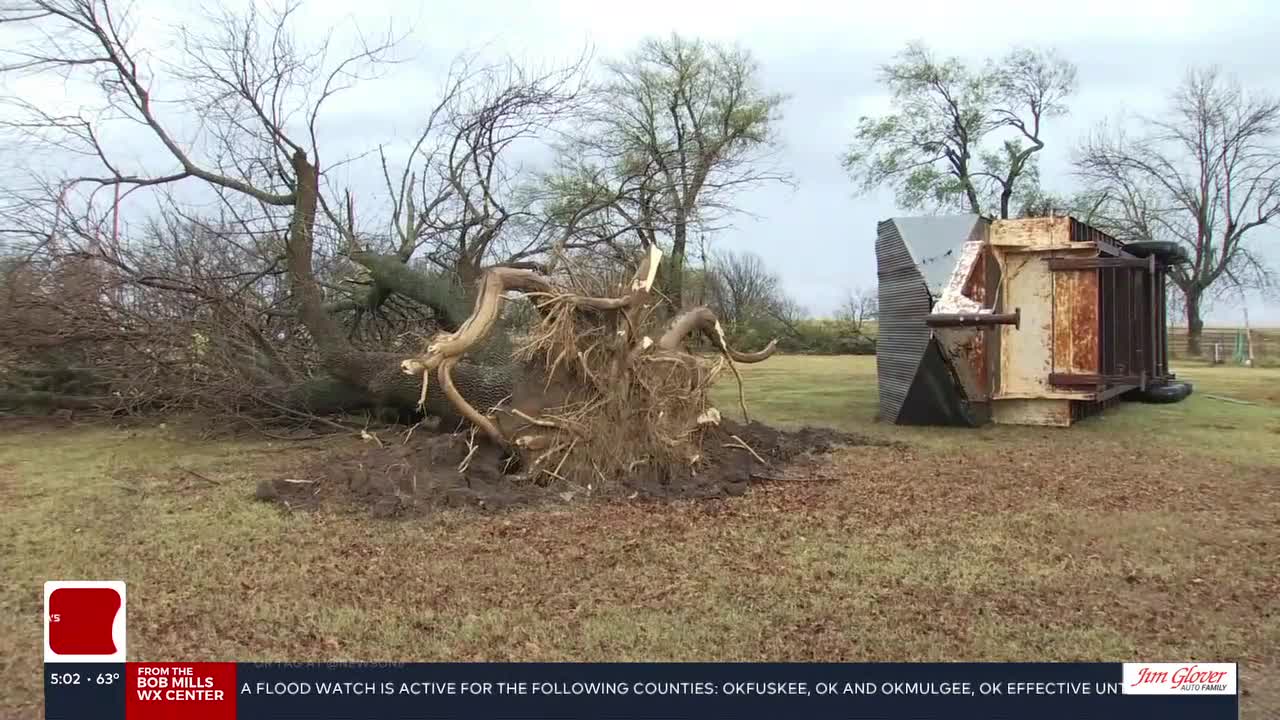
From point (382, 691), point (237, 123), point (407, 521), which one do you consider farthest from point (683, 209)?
point (382, 691)

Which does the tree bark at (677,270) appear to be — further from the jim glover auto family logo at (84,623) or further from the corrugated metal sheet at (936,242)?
the jim glover auto family logo at (84,623)

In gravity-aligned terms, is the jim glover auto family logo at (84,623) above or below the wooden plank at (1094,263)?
below

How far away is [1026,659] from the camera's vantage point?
11.5 ft

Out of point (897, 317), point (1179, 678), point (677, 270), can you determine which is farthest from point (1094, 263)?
point (1179, 678)

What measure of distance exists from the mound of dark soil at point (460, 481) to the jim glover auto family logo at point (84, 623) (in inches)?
89.4

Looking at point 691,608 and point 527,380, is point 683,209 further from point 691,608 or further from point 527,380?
point 691,608

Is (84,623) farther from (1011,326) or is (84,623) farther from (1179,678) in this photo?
(1011,326)

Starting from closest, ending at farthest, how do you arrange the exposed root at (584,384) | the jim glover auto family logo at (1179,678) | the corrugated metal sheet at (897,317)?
the jim glover auto family logo at (1179,678)
the exposed root at (584,384)
the corrugated metal sheet at (897,317)

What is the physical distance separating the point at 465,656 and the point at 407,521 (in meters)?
2.36

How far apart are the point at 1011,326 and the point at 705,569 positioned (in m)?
6.93

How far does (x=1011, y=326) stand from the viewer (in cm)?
1027

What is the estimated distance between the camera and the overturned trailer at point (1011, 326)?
10.1 m

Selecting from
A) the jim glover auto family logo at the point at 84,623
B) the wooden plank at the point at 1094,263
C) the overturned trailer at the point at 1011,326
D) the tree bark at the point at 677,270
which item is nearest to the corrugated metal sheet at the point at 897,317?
the overturned trailer at the point at 1011,326

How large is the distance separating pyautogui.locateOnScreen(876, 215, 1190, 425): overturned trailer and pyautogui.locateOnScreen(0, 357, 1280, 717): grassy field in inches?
90.2
